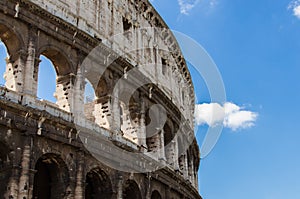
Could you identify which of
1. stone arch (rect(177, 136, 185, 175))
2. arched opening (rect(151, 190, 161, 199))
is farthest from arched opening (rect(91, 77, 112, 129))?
stone arch (rect(177, 136, 185, 175))

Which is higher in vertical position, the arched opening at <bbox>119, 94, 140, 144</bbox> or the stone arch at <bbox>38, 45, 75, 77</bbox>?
the stone arch at <bbox>38, 45, 75, 77</bbox>

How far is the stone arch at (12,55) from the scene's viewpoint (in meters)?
14.0

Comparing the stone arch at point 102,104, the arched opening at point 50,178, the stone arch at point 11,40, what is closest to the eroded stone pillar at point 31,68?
the stone arch at point 11,40

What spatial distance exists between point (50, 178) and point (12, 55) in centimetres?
399

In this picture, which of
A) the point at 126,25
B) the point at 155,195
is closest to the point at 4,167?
the point at 155,195

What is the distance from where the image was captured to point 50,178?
1471 centimetres

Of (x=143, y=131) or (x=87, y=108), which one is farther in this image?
(x=87, y=108)

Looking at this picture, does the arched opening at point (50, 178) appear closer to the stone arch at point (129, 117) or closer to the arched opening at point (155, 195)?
the stone arch at point (129, 117)

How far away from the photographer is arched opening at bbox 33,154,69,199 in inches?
562

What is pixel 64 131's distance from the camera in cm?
1447

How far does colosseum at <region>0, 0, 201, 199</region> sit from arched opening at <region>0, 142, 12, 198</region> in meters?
0.03

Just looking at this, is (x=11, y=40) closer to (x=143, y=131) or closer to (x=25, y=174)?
(x=25, y=174)

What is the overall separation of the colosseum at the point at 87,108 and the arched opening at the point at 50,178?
3 centimetres

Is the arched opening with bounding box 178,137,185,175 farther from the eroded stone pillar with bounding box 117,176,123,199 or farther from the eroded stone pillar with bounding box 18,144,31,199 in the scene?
the eroded stone pillar with bounding box 18,144,31,199
